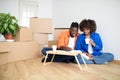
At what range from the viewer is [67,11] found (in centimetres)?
410

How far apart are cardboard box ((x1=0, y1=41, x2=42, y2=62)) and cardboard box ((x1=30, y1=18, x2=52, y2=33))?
331 mm

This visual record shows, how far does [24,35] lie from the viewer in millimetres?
3254

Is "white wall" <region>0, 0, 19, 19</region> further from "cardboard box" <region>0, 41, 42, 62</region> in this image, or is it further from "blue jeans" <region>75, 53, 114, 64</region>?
"blue jeans" <region>75, 53, 114, 64</region>

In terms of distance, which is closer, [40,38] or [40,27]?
[40,27]

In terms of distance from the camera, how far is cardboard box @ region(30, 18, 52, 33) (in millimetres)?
3496

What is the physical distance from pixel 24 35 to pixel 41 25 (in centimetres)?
48

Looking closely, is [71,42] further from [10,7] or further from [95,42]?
[10,7]

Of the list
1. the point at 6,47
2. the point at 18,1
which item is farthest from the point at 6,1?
the point at 6,47

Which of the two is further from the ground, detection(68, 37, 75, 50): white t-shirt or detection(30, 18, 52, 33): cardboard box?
detection(30, 18, 52, 33): cardboard box

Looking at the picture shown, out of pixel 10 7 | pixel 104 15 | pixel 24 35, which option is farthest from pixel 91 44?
pixel 10 7

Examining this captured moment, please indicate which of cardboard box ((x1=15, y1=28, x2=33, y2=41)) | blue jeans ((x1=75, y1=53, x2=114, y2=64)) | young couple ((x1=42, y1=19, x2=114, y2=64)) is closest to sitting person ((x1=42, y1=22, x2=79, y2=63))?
young couple ((x1=42, y1=19, x2=114, y2=64))

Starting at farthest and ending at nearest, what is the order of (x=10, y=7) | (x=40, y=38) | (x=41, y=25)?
(x=10, y=7) → (x=40, y=38) → (x=41, y=25)

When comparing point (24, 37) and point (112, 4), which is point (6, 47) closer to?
point (24, 37)

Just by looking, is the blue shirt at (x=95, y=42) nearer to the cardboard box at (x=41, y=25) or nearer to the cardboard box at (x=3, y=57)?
the cardboard box at (x=41, y=25)
